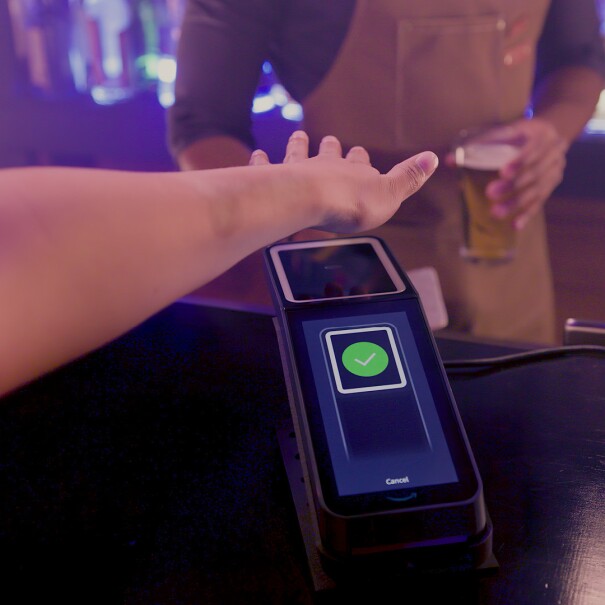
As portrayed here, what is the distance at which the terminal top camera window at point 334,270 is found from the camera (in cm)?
40

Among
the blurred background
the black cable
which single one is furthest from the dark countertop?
the blurred background

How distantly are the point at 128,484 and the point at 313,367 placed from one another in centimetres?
15

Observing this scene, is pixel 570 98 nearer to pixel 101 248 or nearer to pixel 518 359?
pixel 518 359

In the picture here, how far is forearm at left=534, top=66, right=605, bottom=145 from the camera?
3.32ft

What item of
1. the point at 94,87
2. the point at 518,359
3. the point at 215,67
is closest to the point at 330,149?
the point at 518,359

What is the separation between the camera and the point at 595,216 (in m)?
2.27

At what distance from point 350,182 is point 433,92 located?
0.65m

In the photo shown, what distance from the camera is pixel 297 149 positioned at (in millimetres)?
411

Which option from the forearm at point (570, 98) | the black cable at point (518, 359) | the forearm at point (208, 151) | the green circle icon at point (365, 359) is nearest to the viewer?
the green circle icon at point (365, 359)

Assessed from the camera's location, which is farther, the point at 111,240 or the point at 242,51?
the point at 242,51

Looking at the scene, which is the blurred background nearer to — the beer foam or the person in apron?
the person in apron

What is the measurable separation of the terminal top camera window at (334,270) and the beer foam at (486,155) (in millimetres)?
436

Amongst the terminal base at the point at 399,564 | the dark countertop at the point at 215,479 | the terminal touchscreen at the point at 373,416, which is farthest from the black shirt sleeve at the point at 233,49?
the terminal base at the point at 399,564

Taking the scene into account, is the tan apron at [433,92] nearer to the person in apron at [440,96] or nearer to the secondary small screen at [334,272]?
the person in apron at [440,96]
